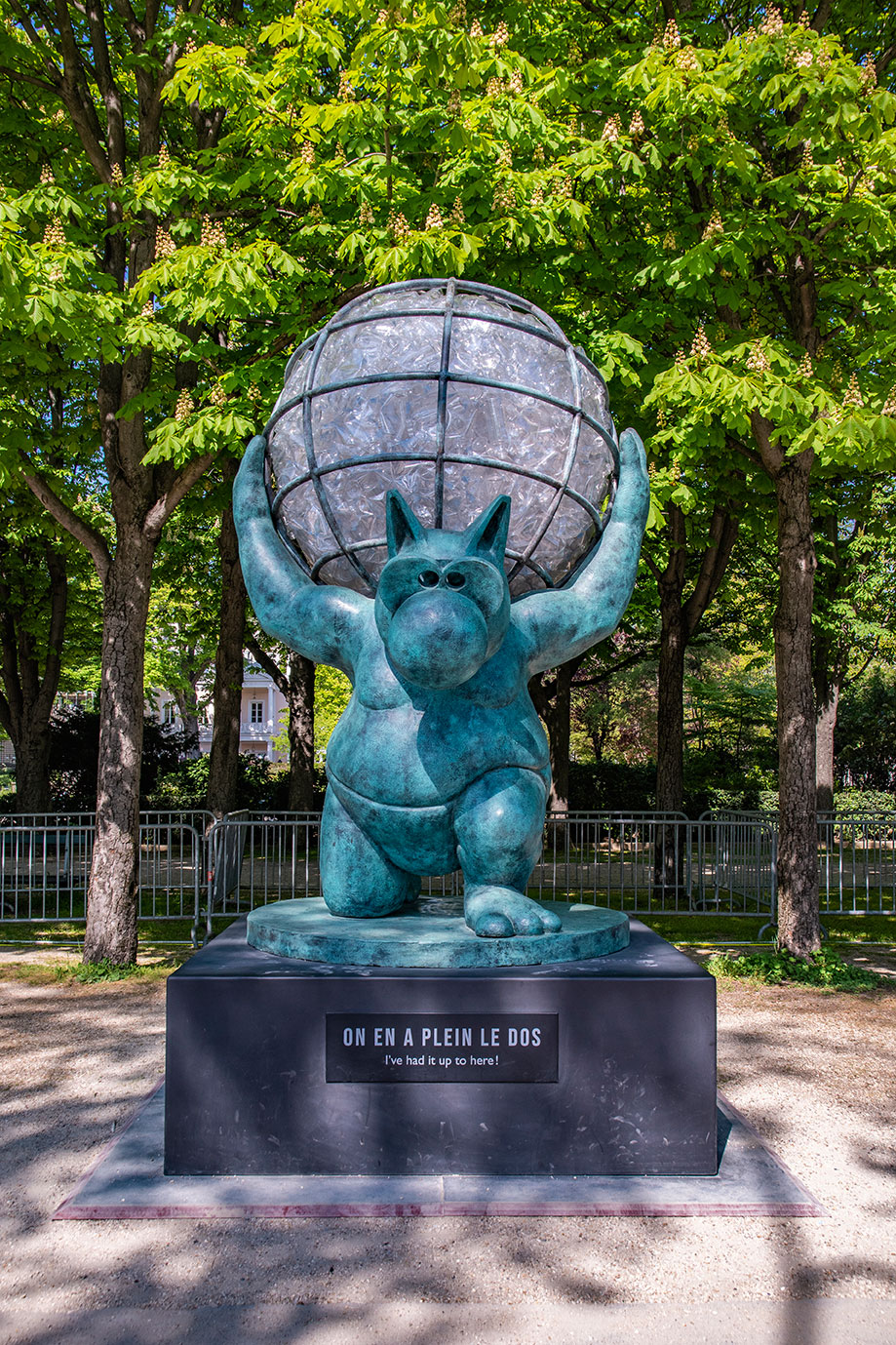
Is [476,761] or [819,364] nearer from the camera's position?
[476,761]

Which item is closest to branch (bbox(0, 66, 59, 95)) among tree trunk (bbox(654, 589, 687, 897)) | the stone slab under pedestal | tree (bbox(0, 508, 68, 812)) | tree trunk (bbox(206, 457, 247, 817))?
tree trunk (bbox(206, 457, 247, 817))

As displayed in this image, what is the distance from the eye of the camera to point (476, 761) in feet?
16.1

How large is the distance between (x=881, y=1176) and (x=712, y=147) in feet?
25.5

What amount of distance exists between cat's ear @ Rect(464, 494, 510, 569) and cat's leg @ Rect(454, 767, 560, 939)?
1.03 meters

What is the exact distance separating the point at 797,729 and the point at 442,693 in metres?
6.01

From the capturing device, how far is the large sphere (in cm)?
507

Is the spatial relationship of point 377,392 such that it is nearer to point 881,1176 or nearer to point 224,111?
point 881,1176

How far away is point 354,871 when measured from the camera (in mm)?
5293

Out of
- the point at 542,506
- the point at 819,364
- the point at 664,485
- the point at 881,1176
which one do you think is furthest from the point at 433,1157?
the point at 819,364

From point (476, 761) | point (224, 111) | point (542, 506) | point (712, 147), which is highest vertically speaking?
point (224, 111)

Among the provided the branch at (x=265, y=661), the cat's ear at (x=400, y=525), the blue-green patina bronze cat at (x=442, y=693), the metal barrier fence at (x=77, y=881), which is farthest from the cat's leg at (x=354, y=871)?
the branch at (x=265, y=661)

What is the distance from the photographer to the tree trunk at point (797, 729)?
32.4 feet

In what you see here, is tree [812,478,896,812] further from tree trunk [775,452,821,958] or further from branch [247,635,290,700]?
branch [247,635,290,700]

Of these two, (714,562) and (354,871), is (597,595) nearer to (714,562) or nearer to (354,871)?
(354,871)
